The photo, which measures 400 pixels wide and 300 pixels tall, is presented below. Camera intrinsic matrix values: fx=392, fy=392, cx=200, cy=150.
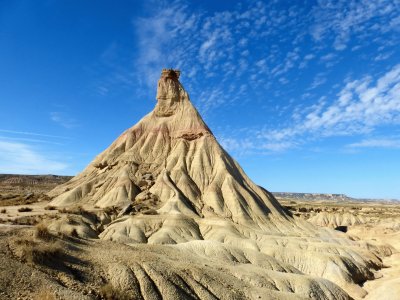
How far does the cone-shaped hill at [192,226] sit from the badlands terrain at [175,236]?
136 mm

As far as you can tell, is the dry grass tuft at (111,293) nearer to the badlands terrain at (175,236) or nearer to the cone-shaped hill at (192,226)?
the badlands terrain at (175,236)

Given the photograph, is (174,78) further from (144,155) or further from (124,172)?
(124,172)

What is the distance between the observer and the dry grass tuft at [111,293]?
632 inches

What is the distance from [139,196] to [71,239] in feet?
142

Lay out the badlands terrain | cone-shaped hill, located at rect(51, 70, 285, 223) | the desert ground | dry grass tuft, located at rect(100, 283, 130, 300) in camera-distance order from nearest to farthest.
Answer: the desert ground < dry grass tuft, located at rect(100, 283, 130, 300) < the badlands terrain < cone-shaped hill, located at rect(51, 70, 285, 223)

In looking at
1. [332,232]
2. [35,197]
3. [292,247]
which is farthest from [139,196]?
[332,232]

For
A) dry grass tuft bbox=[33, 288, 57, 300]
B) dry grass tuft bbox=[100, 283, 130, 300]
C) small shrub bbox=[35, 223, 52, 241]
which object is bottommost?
dry grass tuft bbox=[100, 283, 130, 300]

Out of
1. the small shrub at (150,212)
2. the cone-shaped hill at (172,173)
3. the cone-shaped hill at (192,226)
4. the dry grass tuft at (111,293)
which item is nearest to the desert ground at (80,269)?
the dry grass tuft at (111,293)

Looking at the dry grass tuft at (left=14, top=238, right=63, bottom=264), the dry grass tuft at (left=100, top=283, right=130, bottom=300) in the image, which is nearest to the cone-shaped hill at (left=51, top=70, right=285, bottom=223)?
the dry grass tuft at (left=14, top=238, right=63, bottom=264)

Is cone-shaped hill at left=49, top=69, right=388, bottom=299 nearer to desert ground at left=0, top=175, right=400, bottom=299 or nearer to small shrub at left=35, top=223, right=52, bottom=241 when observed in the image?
desert ground at left=0, top=175, right=400, bottom=299

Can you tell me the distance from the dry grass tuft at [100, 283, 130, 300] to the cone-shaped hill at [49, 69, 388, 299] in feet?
2.50

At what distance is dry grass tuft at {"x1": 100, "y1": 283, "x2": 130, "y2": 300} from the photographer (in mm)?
16047

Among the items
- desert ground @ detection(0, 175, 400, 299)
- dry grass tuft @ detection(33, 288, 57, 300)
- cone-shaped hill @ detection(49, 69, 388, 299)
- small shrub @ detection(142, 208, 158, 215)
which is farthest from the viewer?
small shrub @ detection(142, 208, 158, 215)

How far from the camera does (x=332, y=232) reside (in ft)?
226
